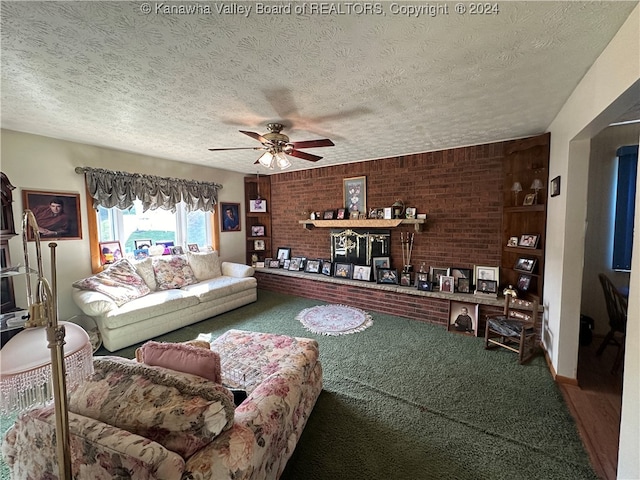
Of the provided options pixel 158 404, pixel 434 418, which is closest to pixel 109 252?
pixel 158 404

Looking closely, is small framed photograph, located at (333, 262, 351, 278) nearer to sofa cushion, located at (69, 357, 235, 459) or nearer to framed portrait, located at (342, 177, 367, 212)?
framed portrait, located at (342, 177, 367, 212)

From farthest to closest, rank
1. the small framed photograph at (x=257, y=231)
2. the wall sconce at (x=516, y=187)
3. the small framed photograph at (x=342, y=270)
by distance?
the small framed photograph at (x=257, y=231) < the small framed photograph at (x=342, y=270) < the wall sconce at (x=516, y=187)

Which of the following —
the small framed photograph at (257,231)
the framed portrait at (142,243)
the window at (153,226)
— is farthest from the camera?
the small framed photograph at (257,231)

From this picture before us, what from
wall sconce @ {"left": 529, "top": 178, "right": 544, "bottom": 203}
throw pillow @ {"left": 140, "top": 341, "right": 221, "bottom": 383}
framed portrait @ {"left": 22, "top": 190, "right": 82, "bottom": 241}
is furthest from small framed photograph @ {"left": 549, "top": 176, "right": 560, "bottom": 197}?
framed portrait @ {"left": 22, "top": 190, "right": 82, "bottom": 241}

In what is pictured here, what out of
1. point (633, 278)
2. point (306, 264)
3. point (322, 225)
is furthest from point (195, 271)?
point (633, 278)

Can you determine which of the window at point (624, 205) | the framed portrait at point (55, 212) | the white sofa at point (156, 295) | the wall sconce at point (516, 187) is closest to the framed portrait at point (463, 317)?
the wall sconce at point (516, 187)

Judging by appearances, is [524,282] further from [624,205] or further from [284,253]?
[284,253]

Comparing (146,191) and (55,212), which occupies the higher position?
(146,191)

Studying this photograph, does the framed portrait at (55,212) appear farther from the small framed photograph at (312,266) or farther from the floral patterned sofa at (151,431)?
the small framed photograph at (312,266)

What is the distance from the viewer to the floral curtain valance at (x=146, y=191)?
3.34 meters

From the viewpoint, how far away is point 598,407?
1924 millimetres

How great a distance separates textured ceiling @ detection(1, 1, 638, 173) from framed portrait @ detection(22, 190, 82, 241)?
2.35 ft

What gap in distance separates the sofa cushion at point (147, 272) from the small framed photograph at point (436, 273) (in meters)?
3.77

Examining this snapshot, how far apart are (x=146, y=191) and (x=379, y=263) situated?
11.7ft
